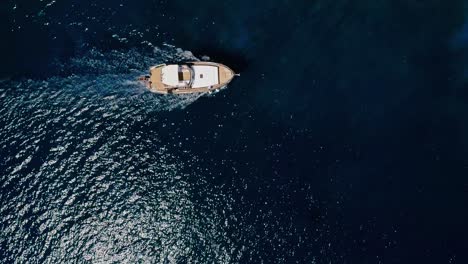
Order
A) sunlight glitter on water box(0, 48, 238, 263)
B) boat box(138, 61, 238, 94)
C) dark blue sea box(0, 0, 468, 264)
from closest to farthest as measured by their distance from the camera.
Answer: dark blue sea box(0, 0, 468, 264) → sunlight glitter on water box(0, 48, 238, 263) → boat box(138, 61, 238, 94)

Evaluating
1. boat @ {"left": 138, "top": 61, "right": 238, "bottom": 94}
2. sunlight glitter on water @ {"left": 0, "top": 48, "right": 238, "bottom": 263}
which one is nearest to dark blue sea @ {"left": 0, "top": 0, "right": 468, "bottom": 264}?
sunlight glitter on water @ {"left": 0, "top": 48, "right": 238, "bottom": 263}

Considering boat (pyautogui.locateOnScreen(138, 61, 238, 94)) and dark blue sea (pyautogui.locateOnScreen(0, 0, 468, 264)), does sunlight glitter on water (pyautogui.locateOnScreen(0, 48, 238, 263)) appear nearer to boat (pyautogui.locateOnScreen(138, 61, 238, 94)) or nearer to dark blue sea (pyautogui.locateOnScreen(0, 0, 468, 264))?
dark blue sea (pyautogui.locateOnScreen(0, 0, 468, 264))

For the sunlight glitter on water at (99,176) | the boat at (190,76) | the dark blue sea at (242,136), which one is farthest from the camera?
the boat at (190,76)

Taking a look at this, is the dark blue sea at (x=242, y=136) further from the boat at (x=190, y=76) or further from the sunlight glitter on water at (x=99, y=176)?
the boat at (x=190, y=76)

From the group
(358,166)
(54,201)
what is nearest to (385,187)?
(358,166)

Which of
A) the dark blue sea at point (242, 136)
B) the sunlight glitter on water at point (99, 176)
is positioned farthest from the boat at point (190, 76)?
the sunlight glitter on water at point (99, 176)

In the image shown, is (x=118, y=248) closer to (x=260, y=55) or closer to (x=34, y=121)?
(x=34, y=121)

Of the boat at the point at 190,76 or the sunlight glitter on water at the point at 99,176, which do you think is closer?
the sunlight glitter on water at the point at 99,176
